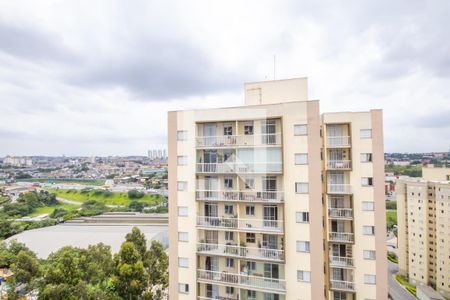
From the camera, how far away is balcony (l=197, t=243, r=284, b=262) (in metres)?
7.73

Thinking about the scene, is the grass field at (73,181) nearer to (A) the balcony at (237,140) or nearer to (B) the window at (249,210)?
(A) the balcony at (237,140)

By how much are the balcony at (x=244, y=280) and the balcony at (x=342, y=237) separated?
239 cm

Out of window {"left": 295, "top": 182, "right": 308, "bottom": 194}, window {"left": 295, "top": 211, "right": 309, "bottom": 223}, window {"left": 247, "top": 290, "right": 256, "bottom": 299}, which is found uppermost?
window {"left": 295, "top": 182, "right": 308, "bottom": 194}

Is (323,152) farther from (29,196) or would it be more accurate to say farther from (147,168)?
(147,168)

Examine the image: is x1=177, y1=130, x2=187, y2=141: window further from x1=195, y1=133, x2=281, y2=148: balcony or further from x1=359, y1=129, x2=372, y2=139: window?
x1=359, y1=129, x2=372, y2=139: window

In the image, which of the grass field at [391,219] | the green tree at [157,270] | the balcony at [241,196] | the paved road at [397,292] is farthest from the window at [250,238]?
the grass field at [391,219]

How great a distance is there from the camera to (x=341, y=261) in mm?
8727

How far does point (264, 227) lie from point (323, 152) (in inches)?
126

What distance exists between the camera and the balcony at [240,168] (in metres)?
7.79

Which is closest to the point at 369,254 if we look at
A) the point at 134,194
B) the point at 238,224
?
the point at 238,224

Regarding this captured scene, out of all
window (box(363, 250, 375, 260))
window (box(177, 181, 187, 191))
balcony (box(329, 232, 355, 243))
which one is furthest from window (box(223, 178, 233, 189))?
window (box(363, 250, 375, 260))

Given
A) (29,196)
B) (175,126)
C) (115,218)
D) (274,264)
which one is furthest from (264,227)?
(29,196)

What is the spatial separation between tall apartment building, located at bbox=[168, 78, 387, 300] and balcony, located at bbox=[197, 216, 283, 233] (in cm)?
3

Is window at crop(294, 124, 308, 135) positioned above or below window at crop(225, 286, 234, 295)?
above
